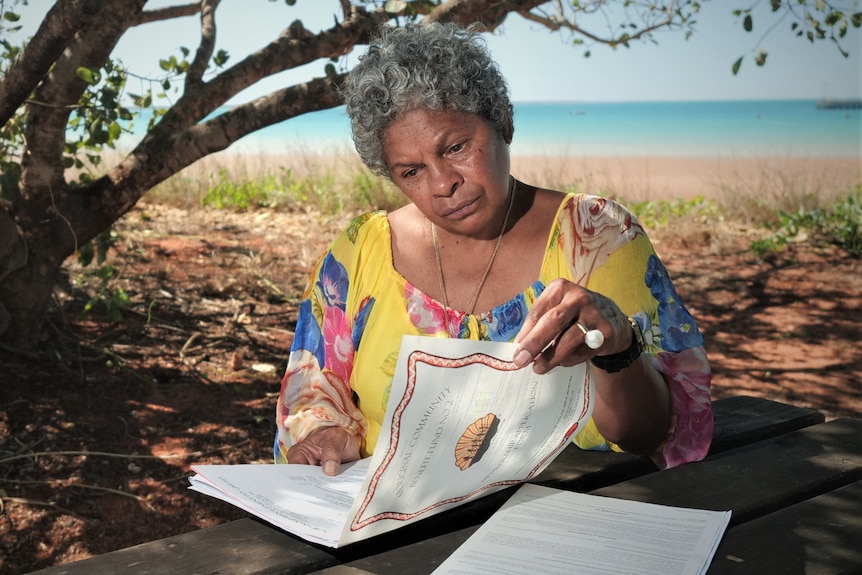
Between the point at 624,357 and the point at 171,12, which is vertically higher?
the point at 171,12

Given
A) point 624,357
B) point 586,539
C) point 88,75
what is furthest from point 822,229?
point 586,539

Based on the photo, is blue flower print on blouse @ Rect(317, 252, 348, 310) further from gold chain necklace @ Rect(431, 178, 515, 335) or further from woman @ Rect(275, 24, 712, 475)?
gold chain necklace @ Rect(431, 178, 515, 335)

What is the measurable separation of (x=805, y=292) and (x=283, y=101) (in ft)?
14.0

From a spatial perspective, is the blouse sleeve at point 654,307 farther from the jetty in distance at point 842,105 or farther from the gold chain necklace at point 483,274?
the jetty in distance at point 842,105

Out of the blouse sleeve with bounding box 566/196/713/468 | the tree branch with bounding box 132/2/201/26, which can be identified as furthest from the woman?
the tree branch with bounding box 132/2/201/26

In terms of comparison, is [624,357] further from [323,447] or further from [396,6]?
[396,6]

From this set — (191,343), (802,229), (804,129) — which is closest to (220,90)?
(191,343)

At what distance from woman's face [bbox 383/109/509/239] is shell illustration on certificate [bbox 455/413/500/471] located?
0.67m

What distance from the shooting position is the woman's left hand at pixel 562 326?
52.5 inches

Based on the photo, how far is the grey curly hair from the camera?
1858 mm

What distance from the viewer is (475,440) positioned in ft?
4.61

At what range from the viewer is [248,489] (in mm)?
1464

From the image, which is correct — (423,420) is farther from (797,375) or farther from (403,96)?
(797,375)

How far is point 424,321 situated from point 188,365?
8.97ft
